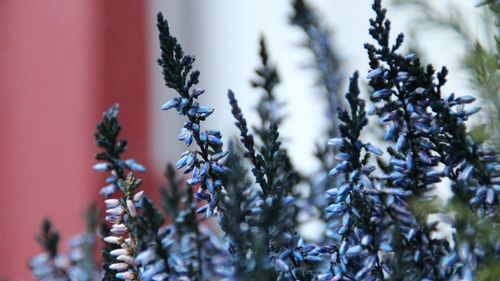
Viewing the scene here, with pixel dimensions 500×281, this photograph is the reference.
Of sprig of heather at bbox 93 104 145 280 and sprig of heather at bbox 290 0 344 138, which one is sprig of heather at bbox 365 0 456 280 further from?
sprig of heather at bbox 290 0 344 138

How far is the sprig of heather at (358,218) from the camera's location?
0.73m

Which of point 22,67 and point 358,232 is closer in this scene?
point 358,232

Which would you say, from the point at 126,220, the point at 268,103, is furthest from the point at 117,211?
the point at 268,103

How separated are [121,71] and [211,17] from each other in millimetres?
511

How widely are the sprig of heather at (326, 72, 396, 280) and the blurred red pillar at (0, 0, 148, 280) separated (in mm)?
2335

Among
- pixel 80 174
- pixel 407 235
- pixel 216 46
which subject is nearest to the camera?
pixel 407 235

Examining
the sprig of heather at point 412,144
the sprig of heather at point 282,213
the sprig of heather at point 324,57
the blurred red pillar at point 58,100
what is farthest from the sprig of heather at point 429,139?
the blurred red pillar at point 58,100

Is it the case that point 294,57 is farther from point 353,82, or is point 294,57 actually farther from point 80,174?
point 353,82

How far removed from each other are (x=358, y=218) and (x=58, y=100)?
8.49 feet

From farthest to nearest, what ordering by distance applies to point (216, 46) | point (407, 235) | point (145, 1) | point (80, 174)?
point (216, 46), point (145, 1), point (80, 174), point (407, 235)

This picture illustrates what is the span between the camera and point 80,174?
10.1 feet

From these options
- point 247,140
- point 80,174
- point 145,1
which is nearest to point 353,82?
point 247,140

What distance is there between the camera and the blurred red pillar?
3113mm

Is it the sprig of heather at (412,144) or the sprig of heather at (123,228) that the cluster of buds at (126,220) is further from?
the sprig of heather at (412,144)
